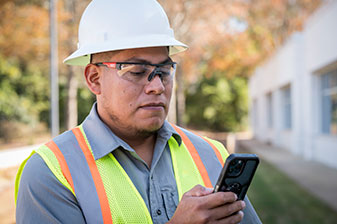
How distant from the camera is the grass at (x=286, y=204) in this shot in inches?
285

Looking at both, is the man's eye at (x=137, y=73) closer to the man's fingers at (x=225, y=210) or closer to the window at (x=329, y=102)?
the man's fingers at (x=225, y=210)

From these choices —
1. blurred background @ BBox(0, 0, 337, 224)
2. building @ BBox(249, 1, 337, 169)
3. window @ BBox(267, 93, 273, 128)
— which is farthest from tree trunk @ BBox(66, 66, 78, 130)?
window @ BBox(267, 93, 273, 128)

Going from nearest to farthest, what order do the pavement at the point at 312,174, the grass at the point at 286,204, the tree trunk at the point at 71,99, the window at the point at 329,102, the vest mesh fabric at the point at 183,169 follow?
1. the vest mesh fabric at the point at 183,169
2. the grass at the point at 286,204
3. the pavement at the point at 312,174
4. the window at the point at 329,102
5. the tree trunk at the point at 71,99

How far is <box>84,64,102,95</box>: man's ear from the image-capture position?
2.24m

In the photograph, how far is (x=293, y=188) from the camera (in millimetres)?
10125

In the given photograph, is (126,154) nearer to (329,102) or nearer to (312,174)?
(312,174)

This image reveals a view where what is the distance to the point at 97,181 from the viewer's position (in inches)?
74.4

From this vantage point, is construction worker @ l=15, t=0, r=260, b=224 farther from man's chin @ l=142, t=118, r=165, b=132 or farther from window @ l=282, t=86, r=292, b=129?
window @ l=282, t=86, r=292, b=129

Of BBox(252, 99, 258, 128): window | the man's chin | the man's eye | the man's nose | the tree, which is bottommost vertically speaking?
BBox(252, 99, 258, 128): window

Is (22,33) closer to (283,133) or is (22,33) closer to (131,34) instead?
(283,133)

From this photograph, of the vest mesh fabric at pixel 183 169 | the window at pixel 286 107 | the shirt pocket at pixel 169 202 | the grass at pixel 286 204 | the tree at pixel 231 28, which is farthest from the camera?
the window at pixel 286 107

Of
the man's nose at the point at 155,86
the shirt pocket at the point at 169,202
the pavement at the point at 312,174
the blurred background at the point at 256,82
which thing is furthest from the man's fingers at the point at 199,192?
the pavement at the point at 312,174

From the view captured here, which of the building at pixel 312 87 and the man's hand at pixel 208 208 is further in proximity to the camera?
the building at pixel 312 87

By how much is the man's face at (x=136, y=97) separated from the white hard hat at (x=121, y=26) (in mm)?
56
